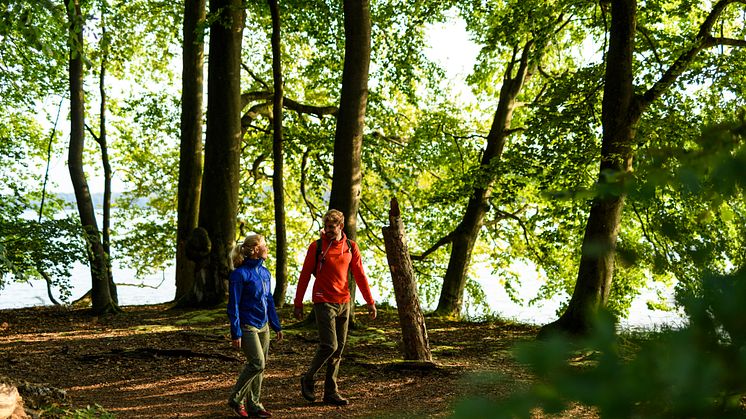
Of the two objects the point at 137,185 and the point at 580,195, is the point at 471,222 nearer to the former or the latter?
the point at 137,185

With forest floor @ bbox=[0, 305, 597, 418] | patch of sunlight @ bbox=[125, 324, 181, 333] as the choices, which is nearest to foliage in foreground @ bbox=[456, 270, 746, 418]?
forest floor @ bbox=[0, 305, 597, 418]

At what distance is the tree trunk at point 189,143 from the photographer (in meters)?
16.3

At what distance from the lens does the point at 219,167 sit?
1510 cm

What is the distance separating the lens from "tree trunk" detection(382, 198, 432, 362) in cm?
970

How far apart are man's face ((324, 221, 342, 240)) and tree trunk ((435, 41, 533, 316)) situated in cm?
936

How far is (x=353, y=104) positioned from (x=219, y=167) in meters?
4.22

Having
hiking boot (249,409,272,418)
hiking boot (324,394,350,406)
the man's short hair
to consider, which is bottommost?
hiking boot (249,409,272,418)

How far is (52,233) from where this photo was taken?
13.3 metres

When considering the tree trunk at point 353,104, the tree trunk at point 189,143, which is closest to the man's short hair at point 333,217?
the tree trunk at point 353,104

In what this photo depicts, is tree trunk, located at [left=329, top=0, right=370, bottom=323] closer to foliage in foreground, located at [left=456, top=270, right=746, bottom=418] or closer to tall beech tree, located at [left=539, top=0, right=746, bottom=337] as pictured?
tall beech tree, located at [left=539, top=0, right=746, bottom=337]

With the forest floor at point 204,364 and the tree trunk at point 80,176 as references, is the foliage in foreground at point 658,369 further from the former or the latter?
the tree trunk at point 80,176

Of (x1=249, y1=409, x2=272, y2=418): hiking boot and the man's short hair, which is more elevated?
the man's short hair

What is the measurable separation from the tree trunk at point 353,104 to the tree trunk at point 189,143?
543 centimetres

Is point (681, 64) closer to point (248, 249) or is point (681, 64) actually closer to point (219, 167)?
point (248, 249)
